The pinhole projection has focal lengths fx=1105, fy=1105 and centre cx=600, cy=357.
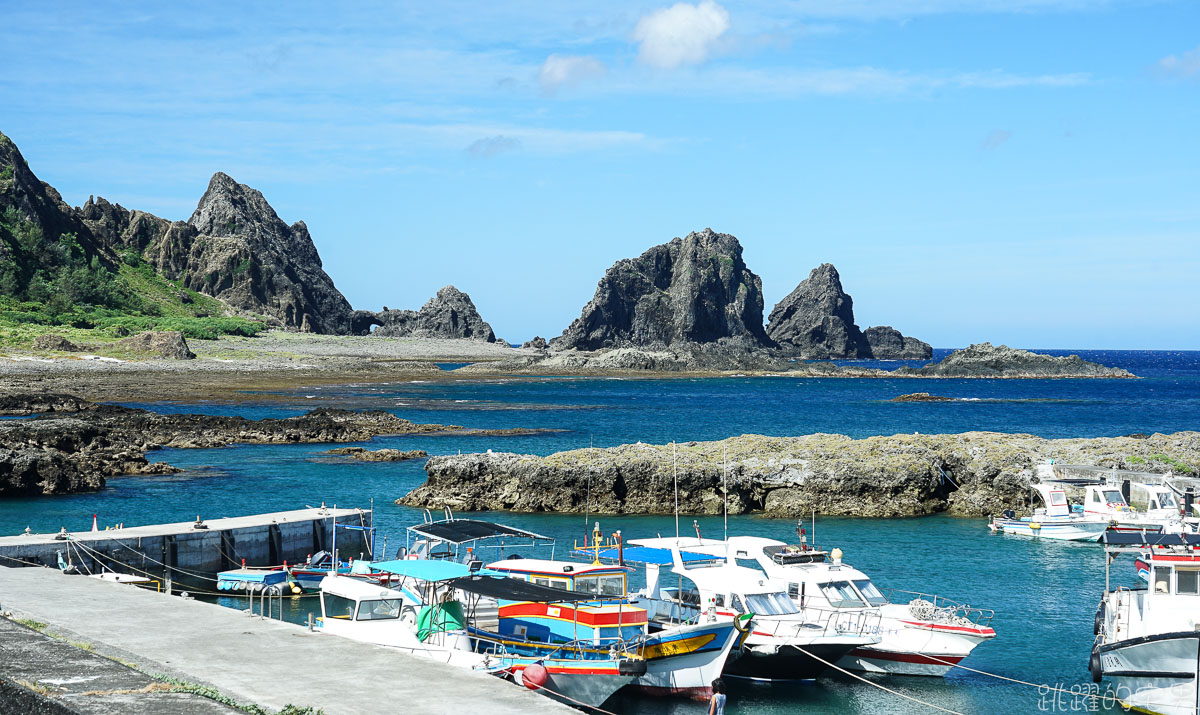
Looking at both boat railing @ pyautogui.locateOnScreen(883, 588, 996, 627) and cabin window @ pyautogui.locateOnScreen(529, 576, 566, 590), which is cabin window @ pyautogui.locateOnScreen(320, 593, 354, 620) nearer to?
cabin window @ pyautogui.locateOnScreen(529, 576, 566, 590)

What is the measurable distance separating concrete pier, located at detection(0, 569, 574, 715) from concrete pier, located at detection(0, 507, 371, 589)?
9814 millimetres

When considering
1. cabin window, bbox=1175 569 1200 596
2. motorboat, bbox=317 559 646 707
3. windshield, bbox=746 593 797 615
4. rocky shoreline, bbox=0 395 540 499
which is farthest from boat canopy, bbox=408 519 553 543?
rocky shoreline, bbox=0 395 540 499

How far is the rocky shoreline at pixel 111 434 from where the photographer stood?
5188 centimetres

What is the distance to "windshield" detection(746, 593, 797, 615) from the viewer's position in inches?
1025

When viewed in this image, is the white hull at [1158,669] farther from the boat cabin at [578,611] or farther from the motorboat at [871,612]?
the boat cabin at [578,611]

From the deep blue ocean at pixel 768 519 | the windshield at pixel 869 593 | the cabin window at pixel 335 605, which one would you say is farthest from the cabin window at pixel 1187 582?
the cabin window at pixel 335 605

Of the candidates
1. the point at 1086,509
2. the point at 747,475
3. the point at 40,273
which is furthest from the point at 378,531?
the point at 40,273

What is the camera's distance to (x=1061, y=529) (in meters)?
43.9

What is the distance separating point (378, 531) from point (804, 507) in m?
18.0

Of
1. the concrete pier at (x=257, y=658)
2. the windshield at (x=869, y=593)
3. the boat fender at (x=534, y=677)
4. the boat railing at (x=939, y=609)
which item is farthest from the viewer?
the windshield at (x=869, y=593)

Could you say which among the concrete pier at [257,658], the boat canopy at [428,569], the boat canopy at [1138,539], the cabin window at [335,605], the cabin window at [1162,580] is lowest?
the cabin window at [335,605]

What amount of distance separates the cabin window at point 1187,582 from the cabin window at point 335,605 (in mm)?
18290

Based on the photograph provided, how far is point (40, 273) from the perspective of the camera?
186 meters

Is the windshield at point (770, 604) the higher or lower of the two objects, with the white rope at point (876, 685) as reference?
higher
